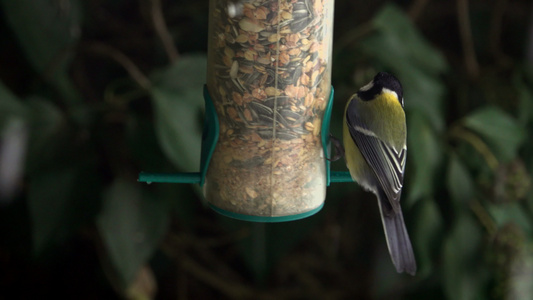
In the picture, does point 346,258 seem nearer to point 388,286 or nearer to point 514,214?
point 388,286

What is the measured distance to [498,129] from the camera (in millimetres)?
2584

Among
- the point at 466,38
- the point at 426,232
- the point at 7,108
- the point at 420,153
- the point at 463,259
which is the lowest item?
the point at 463,259

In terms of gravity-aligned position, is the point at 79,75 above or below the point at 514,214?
above

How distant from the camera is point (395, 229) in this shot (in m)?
1.89

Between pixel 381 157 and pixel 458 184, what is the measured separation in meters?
0.80

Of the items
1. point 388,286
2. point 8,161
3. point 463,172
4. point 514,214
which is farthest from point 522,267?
point 8,161

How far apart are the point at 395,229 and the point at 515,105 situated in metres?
1.57

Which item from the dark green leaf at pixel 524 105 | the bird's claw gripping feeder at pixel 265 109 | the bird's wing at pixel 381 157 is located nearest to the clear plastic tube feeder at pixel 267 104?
the bird's claw gripping feeder at pixel 265 109

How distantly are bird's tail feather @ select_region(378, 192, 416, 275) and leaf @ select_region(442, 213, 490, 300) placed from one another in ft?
2.53

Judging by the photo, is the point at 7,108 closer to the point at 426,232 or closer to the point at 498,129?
the point at 426,232

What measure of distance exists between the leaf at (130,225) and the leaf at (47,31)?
0.48 m

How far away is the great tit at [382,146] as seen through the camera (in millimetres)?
1876

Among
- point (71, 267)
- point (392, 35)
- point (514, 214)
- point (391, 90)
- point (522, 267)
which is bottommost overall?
point (71, 267)

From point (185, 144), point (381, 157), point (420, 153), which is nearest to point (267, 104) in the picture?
point (381, 157)
